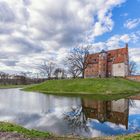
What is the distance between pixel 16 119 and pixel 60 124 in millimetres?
5305

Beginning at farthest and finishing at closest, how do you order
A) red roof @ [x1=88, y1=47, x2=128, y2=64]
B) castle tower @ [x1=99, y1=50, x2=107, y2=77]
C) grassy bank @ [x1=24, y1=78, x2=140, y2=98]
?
castle tower @ [x1=99, y1=50, x2=107, y2=77] → red roof @ [x1=88, y1=47, x2=128, y2=64] → grassy bank @ [x1=24, y1=78, x2=140, y2=98]

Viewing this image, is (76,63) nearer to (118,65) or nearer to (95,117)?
(118,65)

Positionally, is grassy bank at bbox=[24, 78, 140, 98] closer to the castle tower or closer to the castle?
the castle

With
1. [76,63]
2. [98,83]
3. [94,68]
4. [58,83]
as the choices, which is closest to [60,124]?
[98,83]

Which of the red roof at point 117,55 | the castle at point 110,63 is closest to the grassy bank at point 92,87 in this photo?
the castle at point 110,63

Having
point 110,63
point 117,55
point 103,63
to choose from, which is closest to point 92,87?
point 103,63

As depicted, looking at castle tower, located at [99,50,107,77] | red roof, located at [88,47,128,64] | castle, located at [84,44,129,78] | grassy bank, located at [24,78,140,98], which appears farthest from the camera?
castle tower, located at [99,50,107,77]

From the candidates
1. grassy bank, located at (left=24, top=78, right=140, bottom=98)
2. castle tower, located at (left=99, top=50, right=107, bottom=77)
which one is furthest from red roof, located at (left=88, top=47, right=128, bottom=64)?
grassy bank, located at (left=24, top=78, right=140, bottom=98)

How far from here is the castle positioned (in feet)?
323

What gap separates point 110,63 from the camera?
104m

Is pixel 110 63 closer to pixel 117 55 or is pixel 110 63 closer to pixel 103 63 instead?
pixel 103 63

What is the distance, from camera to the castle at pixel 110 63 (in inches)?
3871

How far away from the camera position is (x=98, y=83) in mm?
70375

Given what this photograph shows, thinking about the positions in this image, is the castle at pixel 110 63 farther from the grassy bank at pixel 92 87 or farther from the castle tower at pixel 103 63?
the grassy bank at pixel 92 87
